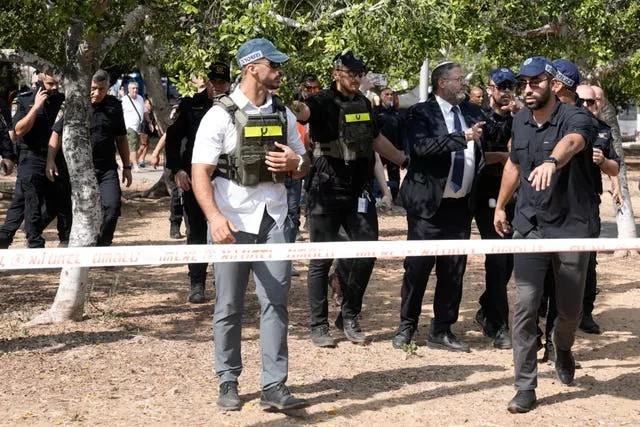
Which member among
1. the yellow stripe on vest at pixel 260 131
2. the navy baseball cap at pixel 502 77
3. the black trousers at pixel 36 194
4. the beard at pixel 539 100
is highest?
the navy baseball cap at pixel 502 77

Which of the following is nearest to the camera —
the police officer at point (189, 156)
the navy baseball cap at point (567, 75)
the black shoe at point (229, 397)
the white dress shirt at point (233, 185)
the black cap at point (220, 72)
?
the white dress shirt at point (233, 185)

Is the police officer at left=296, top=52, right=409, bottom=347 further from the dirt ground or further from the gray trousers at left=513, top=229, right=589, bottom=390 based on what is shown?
the gray trousers at left=513, top=229, right=589, bottom=390

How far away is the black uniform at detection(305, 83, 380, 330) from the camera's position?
7.83m

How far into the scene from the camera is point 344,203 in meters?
7.85

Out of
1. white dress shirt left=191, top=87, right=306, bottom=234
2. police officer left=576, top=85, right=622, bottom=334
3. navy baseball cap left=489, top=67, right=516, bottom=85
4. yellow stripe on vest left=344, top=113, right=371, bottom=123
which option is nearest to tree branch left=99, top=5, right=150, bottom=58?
yellow stripe on vest left=344, top=113, right=371, bottom=123

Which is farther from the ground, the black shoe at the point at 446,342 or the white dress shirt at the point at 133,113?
the white dress shirt at the point at 133,113

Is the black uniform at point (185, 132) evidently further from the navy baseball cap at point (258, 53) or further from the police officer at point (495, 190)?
the navy baseball cap at point (258, 53)

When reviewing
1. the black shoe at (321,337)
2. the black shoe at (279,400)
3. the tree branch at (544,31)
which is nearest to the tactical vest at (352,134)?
the black shoe at (321,337)

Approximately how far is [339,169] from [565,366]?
214cm

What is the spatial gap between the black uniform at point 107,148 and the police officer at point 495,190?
391cm

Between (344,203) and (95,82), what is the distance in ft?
11.8

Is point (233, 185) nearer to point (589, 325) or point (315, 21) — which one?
point (315, 21)

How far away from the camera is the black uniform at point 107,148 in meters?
10.6

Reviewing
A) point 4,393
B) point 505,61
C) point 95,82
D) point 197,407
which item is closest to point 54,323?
point 4,393
